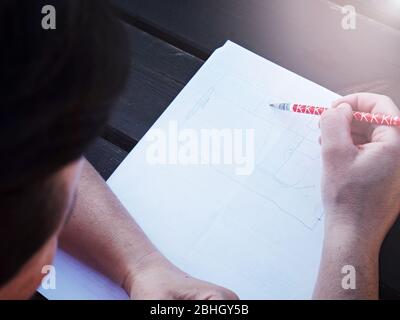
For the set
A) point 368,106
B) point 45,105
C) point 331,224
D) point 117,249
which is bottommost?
point 117,249

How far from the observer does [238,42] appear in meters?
0.98

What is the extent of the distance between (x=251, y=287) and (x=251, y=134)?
0.86ft

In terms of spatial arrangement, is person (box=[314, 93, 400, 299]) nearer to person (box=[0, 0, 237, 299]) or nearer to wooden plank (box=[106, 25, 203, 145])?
wooden plank (box=[106, 25, 203, 145])

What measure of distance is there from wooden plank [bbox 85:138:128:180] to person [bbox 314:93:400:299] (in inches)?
13.7

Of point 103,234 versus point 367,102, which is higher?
point 367,102

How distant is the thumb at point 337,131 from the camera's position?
819mm

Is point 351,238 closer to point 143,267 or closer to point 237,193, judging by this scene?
point 237,193

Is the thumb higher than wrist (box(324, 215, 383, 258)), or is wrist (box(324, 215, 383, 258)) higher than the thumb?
the thumb

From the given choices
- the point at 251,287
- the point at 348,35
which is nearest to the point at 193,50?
the point at 348,35

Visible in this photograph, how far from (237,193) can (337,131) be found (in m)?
0.19

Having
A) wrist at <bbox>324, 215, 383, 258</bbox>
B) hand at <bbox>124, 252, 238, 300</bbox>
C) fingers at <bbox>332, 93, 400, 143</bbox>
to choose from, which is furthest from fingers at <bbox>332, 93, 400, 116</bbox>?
hand at <bbox>124, 252, 238, 300</bbox>

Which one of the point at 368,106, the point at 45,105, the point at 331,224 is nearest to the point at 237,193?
the point at 331,224

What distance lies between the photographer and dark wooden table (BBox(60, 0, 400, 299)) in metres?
0.93

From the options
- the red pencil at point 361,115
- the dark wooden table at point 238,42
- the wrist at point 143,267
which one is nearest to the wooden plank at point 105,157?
the dark wooden table at point 238,42
